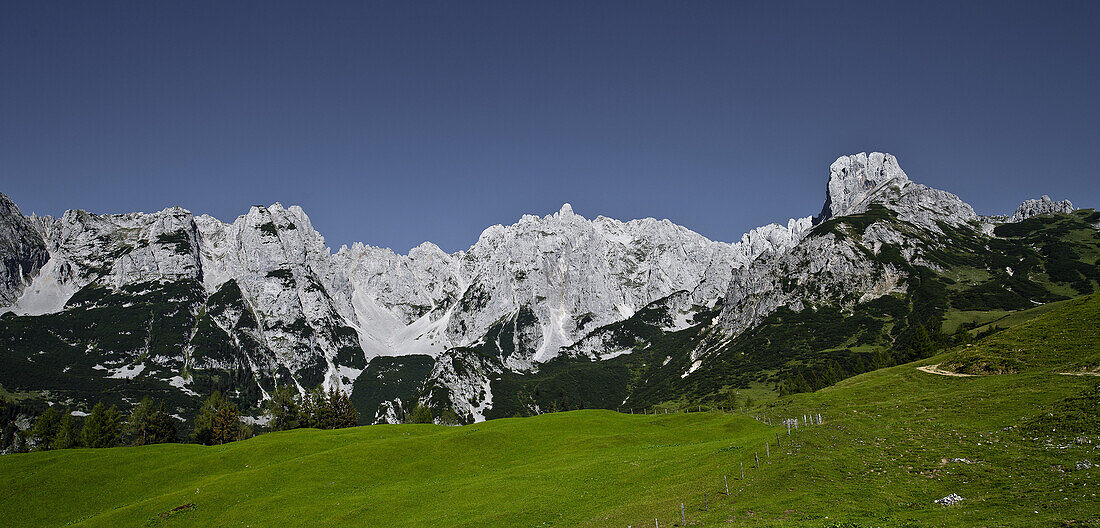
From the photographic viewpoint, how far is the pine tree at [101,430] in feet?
395

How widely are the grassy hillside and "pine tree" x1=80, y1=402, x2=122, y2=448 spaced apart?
46528mm

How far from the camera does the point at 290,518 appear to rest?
164ft

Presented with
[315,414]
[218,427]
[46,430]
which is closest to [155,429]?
[218,427]

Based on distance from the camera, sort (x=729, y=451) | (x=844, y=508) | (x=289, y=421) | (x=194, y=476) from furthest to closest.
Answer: (x=289, y=421), (x=194, y=476), (x=729, y=451), (x=844, y=508)

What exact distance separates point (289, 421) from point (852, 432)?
143705mm

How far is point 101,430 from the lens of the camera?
123 m

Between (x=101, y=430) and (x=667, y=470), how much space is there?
129 meters

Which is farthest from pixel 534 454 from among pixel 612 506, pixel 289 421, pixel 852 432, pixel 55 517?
pixel 289 421

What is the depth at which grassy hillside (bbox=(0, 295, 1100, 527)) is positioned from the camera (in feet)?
104

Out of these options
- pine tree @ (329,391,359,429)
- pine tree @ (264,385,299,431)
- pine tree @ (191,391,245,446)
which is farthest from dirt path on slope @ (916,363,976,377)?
pine tree @ (264,385,299,431)

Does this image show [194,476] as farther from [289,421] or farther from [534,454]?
[289,421]

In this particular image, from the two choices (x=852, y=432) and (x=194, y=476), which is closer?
(x=852, y=432)

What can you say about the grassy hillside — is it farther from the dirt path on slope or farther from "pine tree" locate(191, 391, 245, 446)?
"pine tree" locate(191, 391, 245, 446)

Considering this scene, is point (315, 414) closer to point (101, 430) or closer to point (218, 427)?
point (218, 427)
